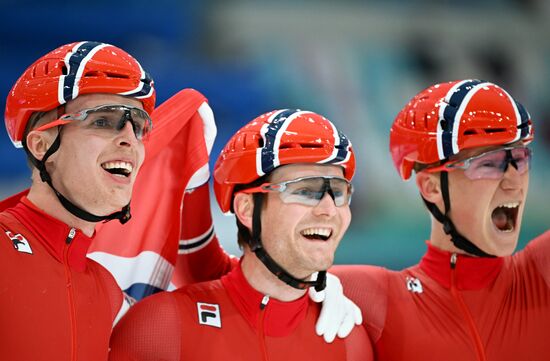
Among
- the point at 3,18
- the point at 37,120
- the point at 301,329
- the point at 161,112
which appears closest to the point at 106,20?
the point at 3,18

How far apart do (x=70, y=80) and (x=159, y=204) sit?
996 millimetres

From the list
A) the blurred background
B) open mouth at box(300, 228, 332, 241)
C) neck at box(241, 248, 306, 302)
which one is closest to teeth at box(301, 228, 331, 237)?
open mouth at box(300, 228, 332, 241)

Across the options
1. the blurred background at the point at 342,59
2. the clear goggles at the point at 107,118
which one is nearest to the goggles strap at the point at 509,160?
the clear goggles at the point at 107,118

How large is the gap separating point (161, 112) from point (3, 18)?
2269 mm

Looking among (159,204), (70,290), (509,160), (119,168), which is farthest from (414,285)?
(70,290)

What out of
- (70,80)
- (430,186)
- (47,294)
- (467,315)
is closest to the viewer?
(47,294)

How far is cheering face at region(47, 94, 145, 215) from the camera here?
290 cm

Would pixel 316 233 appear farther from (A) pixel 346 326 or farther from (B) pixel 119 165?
(B) pixel 119 165

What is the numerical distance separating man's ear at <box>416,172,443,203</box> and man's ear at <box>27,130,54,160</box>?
5.69 feet

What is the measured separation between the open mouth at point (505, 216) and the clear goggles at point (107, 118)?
1697mm

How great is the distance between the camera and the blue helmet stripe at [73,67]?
9.41 ft

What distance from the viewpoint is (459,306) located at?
3.46 m

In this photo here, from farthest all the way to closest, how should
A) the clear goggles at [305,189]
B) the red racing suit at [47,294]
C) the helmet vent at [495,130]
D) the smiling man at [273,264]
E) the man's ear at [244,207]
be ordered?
the helmet vent at [495,130] < the man's ear at [244,207] < the clear goggles at [305,189] < the smiling man at [273,264] < the red racing suit at [47,294]

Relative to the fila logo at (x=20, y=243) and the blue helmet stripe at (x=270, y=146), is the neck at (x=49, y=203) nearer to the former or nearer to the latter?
the fila logo at (x=20, y=243)
